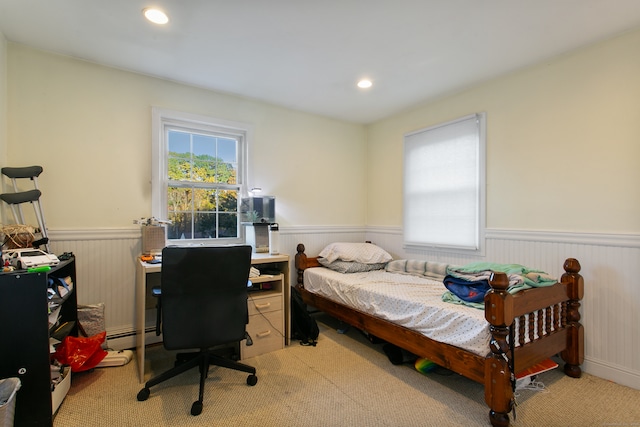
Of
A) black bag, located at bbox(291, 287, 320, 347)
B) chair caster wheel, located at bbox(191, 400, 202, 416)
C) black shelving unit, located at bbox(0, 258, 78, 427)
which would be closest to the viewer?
black shelving unit, located at bbox(0, 258, 78, 427)

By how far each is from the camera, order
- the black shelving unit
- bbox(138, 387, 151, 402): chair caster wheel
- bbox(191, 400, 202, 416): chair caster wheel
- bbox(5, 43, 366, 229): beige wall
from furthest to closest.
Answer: bbox(5, 43, 366, 229): beige wall < bbox(138, 387, 151, 402): chair caster wheel < bbox(191, 400, 202, 416): chair caster wheel < the black shelving unit

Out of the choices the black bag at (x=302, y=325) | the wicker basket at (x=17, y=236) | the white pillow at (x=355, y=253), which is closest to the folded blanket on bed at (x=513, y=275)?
the white pillow at (x=355, y=253)

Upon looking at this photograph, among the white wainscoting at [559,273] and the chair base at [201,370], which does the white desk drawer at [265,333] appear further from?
the white wainscoting at [559,273]

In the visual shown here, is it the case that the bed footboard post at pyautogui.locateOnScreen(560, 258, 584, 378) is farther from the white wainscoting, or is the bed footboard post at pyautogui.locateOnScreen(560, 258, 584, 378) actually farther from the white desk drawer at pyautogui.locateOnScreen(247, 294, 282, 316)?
the white desk drawer at pyautogui.locateOnScreen(247, 294, 282, 316)

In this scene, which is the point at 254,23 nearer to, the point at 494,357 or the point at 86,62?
the point at 86,62

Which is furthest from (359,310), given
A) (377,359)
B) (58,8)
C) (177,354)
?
(58,8)

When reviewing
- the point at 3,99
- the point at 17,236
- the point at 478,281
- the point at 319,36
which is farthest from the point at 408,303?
the point at 3,99

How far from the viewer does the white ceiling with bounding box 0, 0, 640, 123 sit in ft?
6.07

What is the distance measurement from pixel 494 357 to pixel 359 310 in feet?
3.76

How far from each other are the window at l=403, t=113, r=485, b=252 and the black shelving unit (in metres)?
3.11

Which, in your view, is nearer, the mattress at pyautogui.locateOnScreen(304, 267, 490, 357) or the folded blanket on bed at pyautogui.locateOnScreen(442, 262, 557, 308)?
the mattress at pyautogui.locateOnScreen(304, 267, 490, 357)

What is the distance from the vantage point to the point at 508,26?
2.01 meters

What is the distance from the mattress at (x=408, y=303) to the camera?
182cm

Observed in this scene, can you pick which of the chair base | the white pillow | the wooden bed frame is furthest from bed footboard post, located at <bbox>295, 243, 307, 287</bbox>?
the chair base
